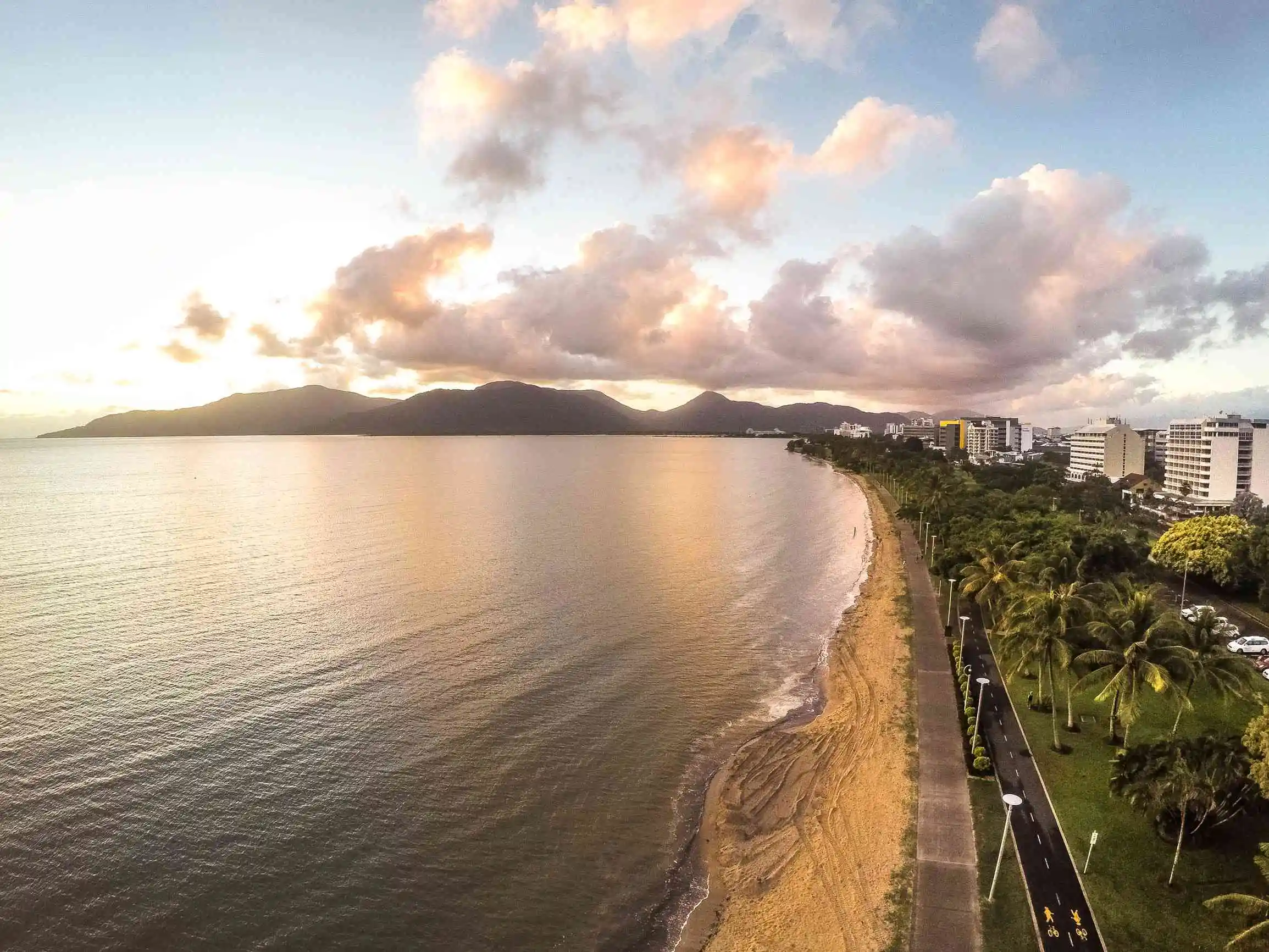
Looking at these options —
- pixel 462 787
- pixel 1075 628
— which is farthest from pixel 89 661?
pixel 1075 628

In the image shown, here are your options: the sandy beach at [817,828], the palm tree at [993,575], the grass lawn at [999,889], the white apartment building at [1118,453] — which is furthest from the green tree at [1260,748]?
the white apartment building at [1118,453]

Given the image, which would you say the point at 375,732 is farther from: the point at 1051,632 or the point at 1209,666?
the point at 1209,666

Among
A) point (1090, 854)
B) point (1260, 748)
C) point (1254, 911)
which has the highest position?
point (1260, 748)

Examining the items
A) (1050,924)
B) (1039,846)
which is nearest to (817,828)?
(1039,846)

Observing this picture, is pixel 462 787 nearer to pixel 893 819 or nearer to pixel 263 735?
pixel 263 735

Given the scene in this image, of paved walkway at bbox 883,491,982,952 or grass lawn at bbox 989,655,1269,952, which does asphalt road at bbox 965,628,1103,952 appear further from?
paved walkway at bbox 883,491,982,952

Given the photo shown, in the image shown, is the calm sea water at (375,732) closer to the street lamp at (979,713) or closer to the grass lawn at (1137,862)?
the street lamp at (979,713)
